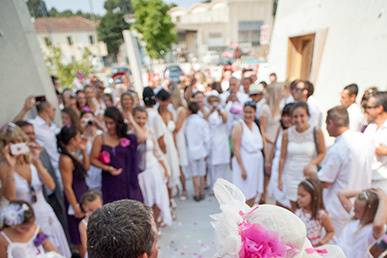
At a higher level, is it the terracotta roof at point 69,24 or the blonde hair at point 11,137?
the terracotta roof at point 69,24

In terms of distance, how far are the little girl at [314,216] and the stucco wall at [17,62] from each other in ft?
13.2

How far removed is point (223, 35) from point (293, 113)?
3590 centimetres

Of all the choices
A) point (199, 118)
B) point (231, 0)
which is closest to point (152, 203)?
point (199, 118)

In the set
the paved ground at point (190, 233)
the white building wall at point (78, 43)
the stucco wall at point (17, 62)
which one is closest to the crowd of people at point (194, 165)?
the paved ground at point (190, 233)

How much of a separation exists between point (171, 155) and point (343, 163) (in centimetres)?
243

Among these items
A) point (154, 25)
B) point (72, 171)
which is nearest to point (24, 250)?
point (72, 171)

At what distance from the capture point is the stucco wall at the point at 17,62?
3.94 m

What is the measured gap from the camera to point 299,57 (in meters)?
7.32

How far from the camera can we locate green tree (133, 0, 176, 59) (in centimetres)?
2942

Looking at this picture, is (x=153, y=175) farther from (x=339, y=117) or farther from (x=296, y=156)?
(x=339, y=117)

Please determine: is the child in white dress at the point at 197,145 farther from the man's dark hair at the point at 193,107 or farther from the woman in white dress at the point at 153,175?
the woman in white dress at the point at 153,175

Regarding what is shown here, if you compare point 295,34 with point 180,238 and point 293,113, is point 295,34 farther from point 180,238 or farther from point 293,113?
point 180,238

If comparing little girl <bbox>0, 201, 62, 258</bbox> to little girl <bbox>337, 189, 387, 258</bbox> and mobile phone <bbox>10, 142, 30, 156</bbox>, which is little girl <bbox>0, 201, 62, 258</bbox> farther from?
little girl <bbox>337, 189, 387, 258</bbox>

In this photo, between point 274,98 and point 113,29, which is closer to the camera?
point 274,98
